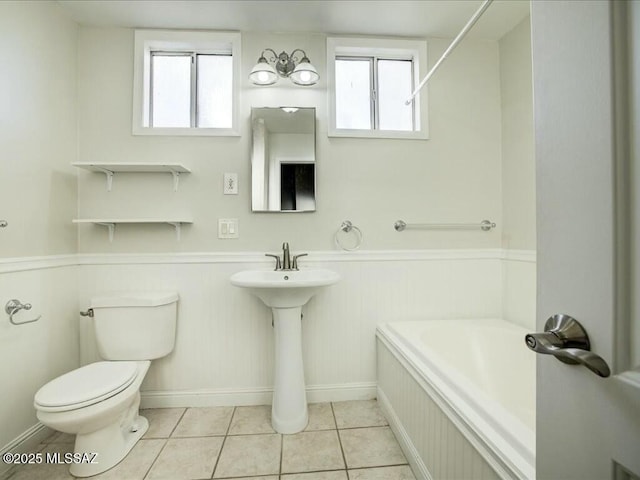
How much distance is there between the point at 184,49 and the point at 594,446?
2584mm

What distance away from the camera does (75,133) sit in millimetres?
1855

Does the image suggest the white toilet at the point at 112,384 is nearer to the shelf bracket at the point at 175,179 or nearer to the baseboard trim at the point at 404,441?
the shelf bracket at the point at 175,179

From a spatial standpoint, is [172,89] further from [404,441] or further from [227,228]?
[404,441]

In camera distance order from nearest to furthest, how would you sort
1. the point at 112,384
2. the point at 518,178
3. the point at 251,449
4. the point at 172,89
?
1. the point at 112,384
2. the point at 251,449
3. the point at 518,178
4. the point at 172,89

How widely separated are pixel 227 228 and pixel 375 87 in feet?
4.67

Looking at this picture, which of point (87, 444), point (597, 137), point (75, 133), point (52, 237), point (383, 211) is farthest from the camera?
point (383, 211)

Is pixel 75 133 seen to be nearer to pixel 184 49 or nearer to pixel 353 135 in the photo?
pixel 184 49

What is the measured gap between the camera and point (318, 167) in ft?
6.41

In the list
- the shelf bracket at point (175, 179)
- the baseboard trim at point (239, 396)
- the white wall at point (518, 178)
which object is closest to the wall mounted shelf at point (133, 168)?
the shelf bracket at point (175, 179)

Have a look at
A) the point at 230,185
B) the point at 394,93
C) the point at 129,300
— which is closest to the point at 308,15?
the point at 394,93

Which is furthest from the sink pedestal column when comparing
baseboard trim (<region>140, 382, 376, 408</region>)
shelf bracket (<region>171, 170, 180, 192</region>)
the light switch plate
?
shelf bracket (<region>171, 170, 180, 192</region>)

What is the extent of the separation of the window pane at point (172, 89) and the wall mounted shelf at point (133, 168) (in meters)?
0.39

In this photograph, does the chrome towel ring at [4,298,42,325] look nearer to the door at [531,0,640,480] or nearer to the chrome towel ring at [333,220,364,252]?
the chrome towel ring at [333,220,364,252]

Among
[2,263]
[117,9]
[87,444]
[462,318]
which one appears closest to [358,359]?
[462,318]
